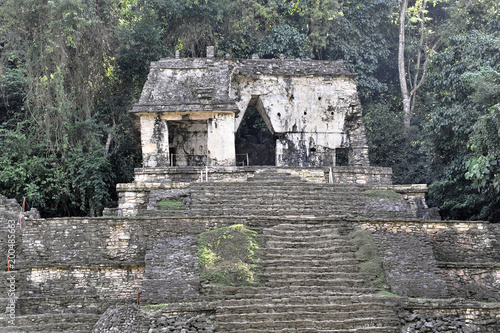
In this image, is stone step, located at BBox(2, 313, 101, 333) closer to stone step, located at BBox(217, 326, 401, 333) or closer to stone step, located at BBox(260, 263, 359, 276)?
stone step, located at BBox(217, 326, 401, 333)

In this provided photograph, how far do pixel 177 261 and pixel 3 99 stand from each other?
A: 484 inches

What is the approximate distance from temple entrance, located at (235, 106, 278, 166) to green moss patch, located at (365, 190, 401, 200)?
29.7ft

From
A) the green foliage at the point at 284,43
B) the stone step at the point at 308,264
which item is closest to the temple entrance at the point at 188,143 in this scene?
the green foliage at the point at 284,43

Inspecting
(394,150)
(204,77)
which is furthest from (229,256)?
(394,150)

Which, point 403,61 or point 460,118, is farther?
point 403,61

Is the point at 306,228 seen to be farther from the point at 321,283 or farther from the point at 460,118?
the point at 460,118

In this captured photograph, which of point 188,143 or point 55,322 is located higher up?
point 188,143

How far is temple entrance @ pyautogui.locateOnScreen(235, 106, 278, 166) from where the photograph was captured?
25.0m

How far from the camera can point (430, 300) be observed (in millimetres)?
10703

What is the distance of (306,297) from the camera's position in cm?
1066

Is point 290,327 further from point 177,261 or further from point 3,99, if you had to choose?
point 3,99

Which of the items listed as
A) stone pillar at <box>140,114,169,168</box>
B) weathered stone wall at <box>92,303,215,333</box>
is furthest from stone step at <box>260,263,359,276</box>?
stone pillar at <box>140,114,169,168</box>

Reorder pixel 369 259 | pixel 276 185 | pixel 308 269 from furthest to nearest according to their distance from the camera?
pixel 276 185, pixel 369 259, pixel 308 269

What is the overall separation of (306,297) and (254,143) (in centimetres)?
1561
